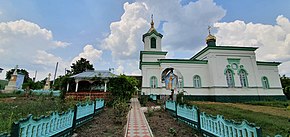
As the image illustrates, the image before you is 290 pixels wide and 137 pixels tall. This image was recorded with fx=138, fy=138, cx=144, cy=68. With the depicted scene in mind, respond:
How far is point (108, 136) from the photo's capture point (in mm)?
3932

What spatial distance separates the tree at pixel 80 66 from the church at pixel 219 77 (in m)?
20.9

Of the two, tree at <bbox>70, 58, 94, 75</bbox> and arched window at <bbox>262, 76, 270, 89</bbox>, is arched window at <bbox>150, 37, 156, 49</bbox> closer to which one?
arched window at <bbox>262, 76, 270, 89</bbox>

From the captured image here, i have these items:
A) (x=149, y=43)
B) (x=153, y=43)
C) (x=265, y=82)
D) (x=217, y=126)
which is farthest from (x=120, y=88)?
(x=265, y=82)

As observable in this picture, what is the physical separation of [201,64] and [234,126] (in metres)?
17.2

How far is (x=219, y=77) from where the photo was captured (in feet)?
57.3

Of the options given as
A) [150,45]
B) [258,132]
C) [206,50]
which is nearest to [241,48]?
[206,50]

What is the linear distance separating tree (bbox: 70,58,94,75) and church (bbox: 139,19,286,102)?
20.9 meters

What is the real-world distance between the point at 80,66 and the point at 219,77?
29712 mm

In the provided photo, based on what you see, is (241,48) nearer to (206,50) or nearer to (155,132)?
(206,50)

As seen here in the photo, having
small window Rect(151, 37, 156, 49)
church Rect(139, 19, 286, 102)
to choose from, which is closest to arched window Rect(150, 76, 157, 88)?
church Rect(139, 19, 286, 102)

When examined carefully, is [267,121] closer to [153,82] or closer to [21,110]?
[21,110]

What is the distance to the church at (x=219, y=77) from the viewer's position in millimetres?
17328

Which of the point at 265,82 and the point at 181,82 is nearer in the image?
the point at 181,82

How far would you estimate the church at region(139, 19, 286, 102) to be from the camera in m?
17.3
